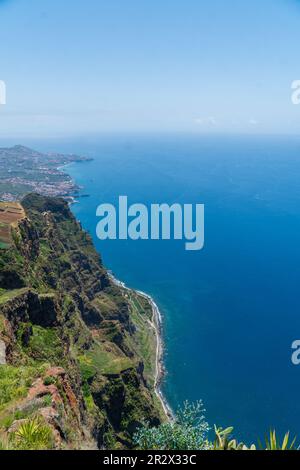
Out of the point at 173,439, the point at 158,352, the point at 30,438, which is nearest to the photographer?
the point at 30,438

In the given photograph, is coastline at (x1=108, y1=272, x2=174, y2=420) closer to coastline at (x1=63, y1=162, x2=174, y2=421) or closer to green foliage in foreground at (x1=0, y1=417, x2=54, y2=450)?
coastline at (x1=63, y1=162, x2=174, y2=421)

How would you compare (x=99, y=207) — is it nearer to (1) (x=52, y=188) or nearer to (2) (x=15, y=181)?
(1) (x=52, y=188)

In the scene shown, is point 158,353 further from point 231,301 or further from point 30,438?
point 30,438

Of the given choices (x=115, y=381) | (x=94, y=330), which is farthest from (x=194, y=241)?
(x=115, y=381)

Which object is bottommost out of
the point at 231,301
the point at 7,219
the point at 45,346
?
the point at 231,301

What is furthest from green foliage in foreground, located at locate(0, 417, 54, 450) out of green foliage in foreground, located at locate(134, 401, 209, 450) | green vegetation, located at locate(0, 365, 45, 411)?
green vegetation, located at locate(0, 365, 45, 411)

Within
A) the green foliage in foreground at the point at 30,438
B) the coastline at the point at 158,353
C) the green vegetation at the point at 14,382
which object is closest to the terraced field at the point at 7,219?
the green vegetation at the point at 14,382

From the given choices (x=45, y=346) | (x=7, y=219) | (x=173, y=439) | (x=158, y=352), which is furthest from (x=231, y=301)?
(x=173, y=439)

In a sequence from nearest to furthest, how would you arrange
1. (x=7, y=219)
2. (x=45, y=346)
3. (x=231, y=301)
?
(x=45, y=346), (x=7, y=219), (x=231, y=301)
